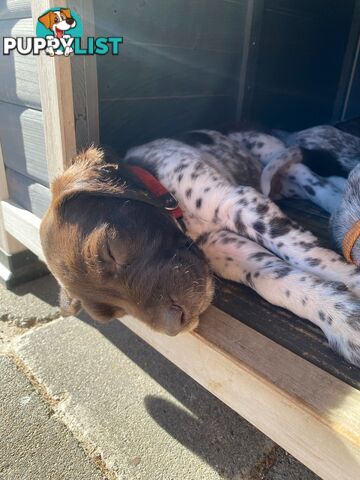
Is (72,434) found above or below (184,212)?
below

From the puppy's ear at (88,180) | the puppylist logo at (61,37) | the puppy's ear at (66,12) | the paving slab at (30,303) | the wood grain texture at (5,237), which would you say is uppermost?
the puppy's ear at (66,12)

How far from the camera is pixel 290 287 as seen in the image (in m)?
2.12

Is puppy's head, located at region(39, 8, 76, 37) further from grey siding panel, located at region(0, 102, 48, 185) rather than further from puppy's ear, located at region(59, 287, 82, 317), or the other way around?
puppy's ear, located at region(59, 287, 82, 317)

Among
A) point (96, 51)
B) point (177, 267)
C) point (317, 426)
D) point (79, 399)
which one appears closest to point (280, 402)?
point (317, 426)

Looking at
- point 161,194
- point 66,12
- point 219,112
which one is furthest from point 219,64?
point 161,194

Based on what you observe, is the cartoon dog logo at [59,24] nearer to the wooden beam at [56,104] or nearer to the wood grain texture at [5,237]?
the wooden beam at [56,104]

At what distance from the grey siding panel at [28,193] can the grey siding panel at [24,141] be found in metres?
0.06

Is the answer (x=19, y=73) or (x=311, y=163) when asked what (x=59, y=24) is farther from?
(x=311, y=163)

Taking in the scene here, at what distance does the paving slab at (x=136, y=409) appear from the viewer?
2.27 m

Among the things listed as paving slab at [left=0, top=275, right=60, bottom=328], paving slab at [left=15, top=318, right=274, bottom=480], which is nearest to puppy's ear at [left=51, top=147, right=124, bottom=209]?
paving slab at [left=15, top=318, right=274, bottom=480]

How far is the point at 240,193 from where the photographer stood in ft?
8.43

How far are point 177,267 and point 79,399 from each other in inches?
50.5

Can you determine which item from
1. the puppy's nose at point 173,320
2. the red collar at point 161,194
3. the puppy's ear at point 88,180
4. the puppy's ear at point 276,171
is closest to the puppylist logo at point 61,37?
the puppy's ear at point 88,180

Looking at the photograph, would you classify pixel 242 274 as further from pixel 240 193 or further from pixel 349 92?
pixel 349 92
